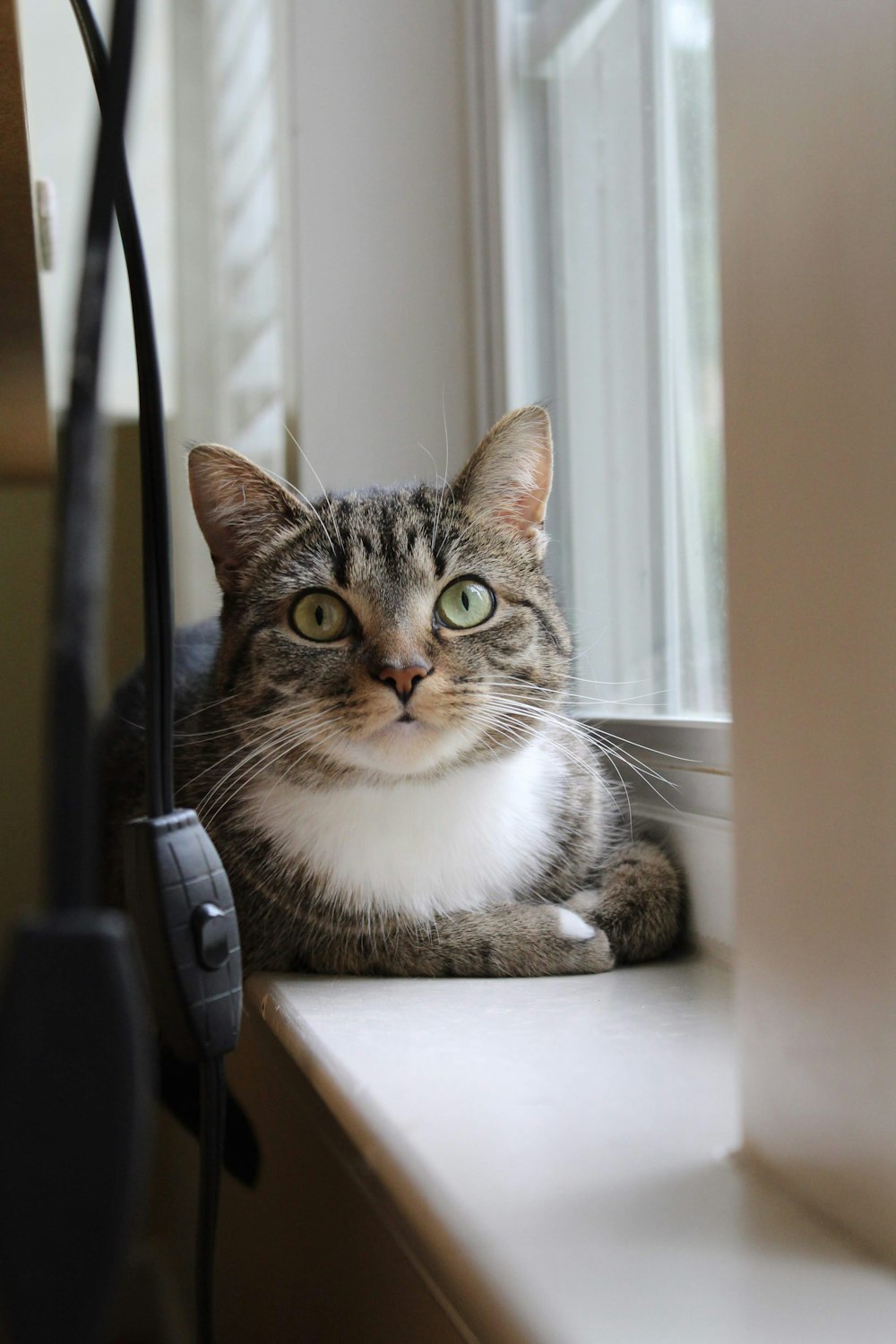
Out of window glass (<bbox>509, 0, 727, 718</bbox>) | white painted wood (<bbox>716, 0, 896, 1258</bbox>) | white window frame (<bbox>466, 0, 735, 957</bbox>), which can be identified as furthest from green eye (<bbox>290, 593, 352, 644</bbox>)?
white painted wood (<bbox>716, 0, 896, 1258</bbox>)

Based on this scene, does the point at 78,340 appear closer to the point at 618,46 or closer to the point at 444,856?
the point at 444,856

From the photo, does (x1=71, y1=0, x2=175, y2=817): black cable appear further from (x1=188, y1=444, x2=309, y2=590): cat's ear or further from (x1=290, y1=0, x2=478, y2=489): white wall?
(x1=290, y1=0, x2=478, y2=489): white wall

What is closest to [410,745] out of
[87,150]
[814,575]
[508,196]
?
[814,575]

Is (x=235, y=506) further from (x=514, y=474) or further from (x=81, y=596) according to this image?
(x=81, y=596)

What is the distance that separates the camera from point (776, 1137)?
0.45 metres

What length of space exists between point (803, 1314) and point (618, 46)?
3.83 feet

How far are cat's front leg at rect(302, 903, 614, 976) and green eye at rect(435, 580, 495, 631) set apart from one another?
241mm

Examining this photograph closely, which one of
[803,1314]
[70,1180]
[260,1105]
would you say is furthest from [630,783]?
[70,1180]

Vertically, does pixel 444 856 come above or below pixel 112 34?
below

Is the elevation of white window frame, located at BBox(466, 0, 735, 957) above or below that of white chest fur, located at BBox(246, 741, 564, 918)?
above

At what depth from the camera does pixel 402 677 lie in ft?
2.70

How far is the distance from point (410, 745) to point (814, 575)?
48 centimetres

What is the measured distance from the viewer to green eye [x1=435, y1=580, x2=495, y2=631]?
2.99ft

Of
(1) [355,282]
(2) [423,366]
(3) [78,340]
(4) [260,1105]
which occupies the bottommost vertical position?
(4) [260,1105]
